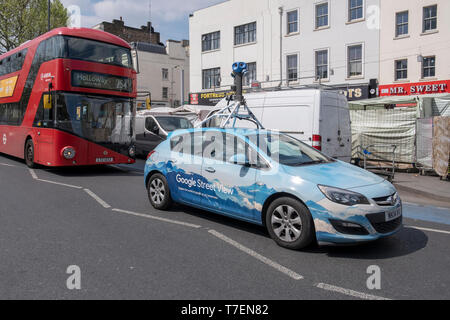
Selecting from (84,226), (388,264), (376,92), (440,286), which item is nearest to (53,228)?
(84,226)

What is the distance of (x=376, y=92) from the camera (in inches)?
878

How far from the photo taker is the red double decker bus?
427 inches

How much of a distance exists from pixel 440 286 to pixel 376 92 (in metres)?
20.2

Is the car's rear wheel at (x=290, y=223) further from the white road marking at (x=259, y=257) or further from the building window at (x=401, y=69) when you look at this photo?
the building window at (x=401, y=69)

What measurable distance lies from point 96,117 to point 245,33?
19949 mm

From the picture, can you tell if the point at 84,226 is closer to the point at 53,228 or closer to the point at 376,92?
the point at 53,228

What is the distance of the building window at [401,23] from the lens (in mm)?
21422

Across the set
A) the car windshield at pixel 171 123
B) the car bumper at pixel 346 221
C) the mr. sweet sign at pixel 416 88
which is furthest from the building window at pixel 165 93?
the car bumper at pixel 346 221

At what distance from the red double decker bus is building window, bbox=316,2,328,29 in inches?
645

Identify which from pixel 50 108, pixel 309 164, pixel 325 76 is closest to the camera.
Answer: pixel 309 164

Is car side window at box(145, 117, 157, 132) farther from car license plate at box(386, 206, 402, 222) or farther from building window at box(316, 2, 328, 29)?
building window at box(316, 2, 328, 29)

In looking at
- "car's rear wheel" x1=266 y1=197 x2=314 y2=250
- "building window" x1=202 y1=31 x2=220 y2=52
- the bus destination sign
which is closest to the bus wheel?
the bus destination sign

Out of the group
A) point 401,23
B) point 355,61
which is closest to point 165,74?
point 355,61

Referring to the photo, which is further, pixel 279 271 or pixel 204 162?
pixel 204 162
